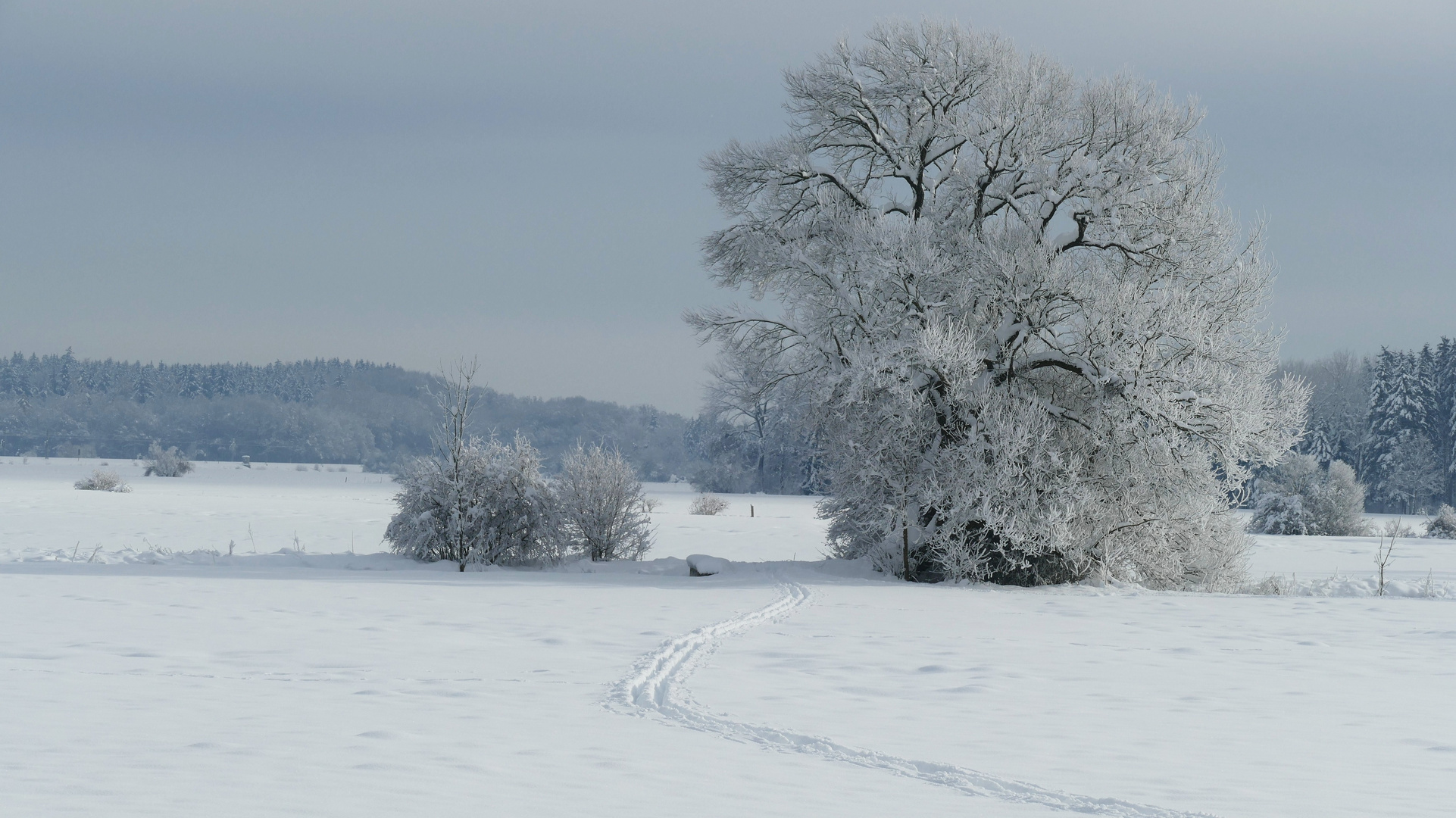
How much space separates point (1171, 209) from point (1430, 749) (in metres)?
12.3

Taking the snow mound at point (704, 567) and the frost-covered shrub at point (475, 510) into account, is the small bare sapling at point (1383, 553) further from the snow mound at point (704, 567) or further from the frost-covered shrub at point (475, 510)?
the frost-covered shrub at point (475, 510)

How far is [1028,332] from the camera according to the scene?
17.9m

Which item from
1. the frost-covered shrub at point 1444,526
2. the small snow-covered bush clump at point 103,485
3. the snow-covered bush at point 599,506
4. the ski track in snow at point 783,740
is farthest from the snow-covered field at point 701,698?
the small snow-covered bush clump at point 103,485

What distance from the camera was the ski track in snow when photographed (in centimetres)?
552

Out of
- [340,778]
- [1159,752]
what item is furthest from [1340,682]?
[340,778]

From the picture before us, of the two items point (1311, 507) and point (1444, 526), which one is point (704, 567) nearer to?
point (1311, 507)

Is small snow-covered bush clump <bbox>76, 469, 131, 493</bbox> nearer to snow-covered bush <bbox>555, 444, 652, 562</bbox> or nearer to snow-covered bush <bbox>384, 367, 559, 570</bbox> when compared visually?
snow-covered bush <bbox>384, 367, 559, 570</bbox>

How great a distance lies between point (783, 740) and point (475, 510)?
45.1ft

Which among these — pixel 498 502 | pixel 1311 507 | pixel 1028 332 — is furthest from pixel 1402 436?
pixel 498 502

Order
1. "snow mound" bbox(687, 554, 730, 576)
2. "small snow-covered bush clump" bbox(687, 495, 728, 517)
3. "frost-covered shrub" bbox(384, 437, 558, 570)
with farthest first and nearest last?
"small snow-covered bush clump" bbox(687, 495, 728, 517), "frost-covered shrub" bbox(384, 437, 558, 570), "snow mound" bbox(687, 554, 730, 576)

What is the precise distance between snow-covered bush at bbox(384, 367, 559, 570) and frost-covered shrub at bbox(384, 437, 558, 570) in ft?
0.05

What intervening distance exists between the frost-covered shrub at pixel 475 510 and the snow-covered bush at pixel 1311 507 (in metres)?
29.5

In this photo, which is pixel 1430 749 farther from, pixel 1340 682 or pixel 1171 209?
pixel 1171 209

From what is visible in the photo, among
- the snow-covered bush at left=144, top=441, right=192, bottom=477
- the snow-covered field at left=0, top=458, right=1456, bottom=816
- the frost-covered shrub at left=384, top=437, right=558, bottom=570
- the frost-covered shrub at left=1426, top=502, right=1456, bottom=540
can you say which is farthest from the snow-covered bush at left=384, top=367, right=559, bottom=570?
the snow-covered bush at left=144, top=441, right=192, bottom=477
